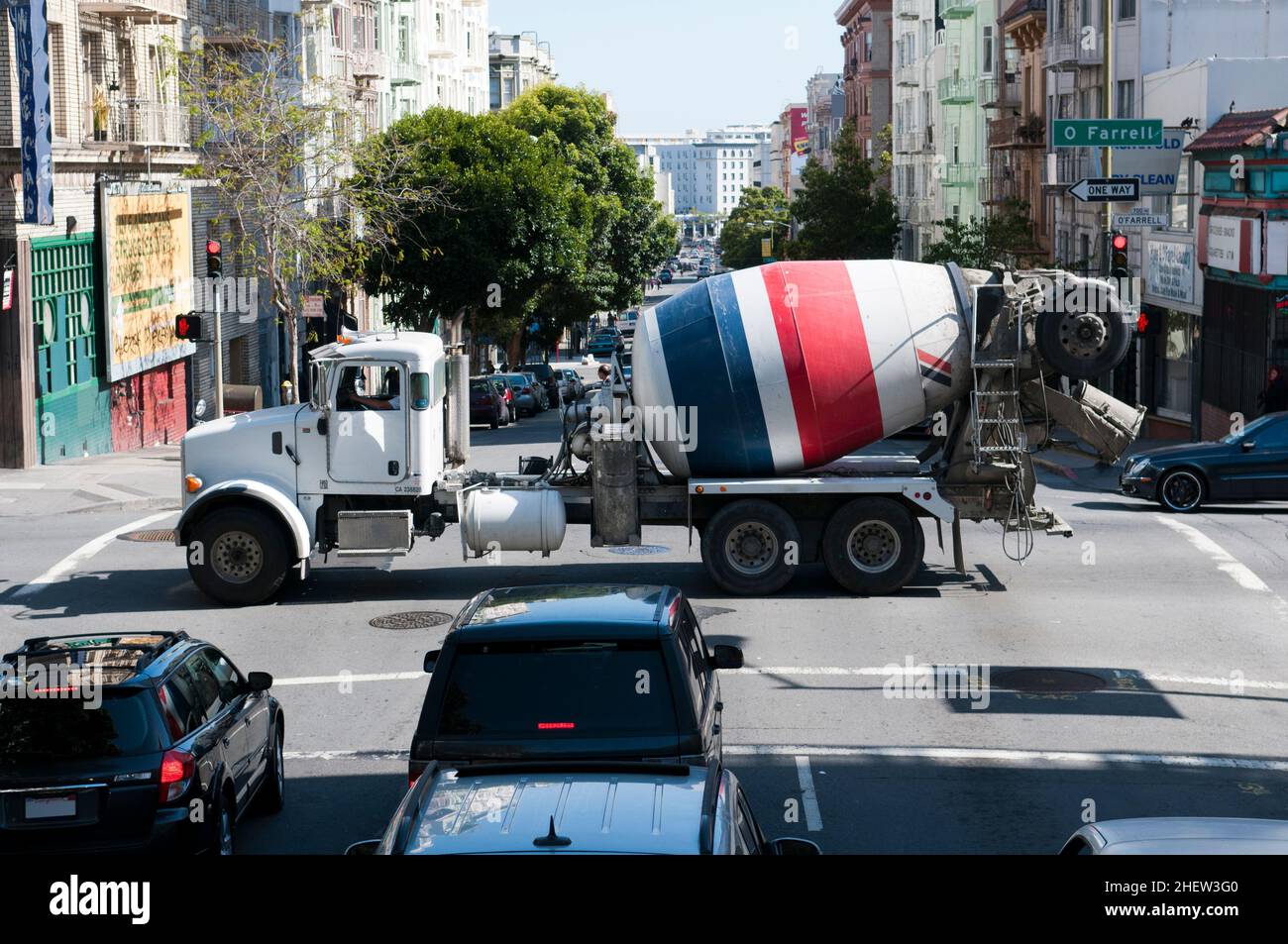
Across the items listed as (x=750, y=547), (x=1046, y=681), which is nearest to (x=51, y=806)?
(x=1046, y=681)

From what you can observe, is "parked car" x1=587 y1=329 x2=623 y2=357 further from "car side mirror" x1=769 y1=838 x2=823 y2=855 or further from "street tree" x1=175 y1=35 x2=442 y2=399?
"car side mirror" x1=769 y1=838 x2=823 y2=855

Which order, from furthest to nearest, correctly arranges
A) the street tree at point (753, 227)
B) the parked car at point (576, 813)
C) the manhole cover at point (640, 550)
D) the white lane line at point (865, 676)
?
the street tree at point (753, 227) → the manhole cover at point (640, 550) → the white lane line at point (865, 676) → the parked car at point (576, 813)

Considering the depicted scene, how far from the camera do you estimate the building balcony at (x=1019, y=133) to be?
57281 mm

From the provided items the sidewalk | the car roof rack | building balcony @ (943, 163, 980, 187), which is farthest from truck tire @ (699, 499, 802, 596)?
building balcony @ (943, 163, 980, 187)

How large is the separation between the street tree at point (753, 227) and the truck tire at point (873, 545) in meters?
110

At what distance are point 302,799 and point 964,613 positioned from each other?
29.5 ft

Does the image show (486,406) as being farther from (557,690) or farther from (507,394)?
(557,690)

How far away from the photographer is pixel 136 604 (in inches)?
778

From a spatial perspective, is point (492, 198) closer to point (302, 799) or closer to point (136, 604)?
point (136, 604)

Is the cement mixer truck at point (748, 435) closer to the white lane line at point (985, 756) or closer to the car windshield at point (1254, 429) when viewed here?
the white lane line at point (985, 756)

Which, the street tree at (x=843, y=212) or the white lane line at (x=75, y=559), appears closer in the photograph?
→ the white lane line at (x=75, y=559)

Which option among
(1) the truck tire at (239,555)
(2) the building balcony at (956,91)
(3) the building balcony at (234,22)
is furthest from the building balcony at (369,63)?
(1) the truck tire at (239,555)

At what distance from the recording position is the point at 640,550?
23250mm

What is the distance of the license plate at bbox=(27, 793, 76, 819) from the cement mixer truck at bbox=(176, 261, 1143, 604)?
976 centimetres
